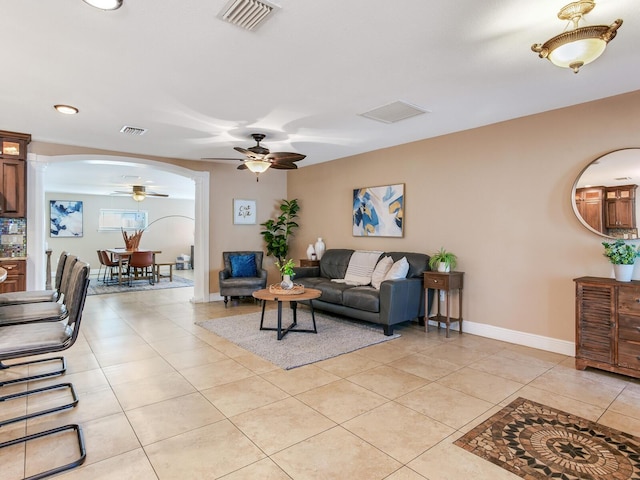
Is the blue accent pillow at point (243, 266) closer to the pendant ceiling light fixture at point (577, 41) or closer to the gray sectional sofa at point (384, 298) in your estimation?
the gray sectional sofa at point (384, 298)

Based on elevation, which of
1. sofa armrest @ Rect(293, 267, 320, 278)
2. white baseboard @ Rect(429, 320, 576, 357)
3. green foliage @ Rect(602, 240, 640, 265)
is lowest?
white baseboard @ Rect(429, 320, 576, 357)

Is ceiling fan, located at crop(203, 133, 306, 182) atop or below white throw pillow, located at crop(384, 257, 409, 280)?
atop

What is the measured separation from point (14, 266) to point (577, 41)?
20.1 ft

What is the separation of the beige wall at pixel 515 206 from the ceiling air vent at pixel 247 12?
3.18 m

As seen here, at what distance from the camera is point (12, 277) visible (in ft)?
15.2

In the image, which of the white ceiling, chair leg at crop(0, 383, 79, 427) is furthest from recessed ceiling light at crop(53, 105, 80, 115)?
chair leg at crop(0, 383, 79, 427)

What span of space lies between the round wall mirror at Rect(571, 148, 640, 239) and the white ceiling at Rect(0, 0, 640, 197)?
24.6 inches

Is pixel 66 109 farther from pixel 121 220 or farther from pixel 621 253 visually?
pixel 121 220

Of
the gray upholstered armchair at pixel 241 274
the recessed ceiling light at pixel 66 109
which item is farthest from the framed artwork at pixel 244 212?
the recessed ceiling light at pixel 66 109

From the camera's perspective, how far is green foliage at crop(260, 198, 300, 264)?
7070 mm

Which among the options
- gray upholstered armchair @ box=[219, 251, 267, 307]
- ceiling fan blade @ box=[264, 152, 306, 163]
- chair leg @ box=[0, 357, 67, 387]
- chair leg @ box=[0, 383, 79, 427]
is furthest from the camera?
gray upholstered armchair @ box=[219, 251, 267, 307]

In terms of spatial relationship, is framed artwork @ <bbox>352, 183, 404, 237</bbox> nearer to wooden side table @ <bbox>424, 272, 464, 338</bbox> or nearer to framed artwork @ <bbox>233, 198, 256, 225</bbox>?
wooden side table @ <bbox>424, 272, 464, 338</bbox>

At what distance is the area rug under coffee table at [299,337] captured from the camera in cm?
358

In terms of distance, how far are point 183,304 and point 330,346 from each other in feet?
11.2
